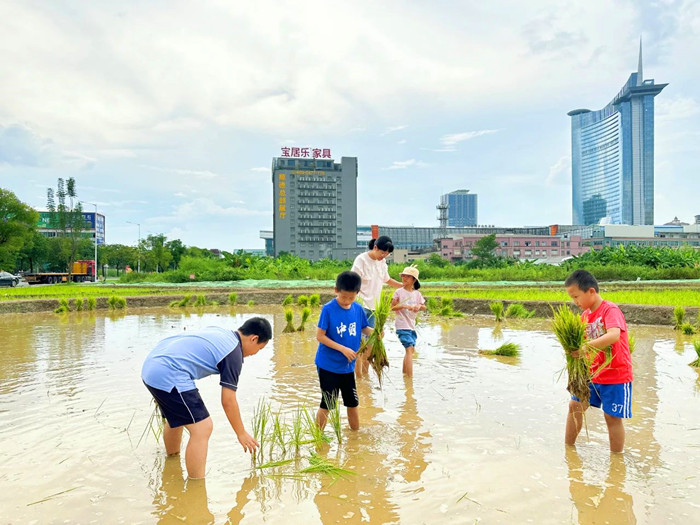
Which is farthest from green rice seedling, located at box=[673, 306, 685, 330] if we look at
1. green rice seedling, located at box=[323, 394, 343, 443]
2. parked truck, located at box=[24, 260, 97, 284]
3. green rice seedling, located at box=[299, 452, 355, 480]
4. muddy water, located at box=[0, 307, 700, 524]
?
parked truck, located at box=[24, 260, 97, 284]

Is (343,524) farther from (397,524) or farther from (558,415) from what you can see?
(558,415)

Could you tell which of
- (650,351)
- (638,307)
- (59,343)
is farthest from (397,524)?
(638,307)

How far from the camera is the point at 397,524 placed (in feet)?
9.03

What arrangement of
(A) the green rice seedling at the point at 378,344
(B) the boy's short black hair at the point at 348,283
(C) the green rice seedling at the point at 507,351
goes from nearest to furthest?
(B) the boy's short black hair at the point at 348,283, (A) the green rice seedling at the point at 378,344, (C) the green rice seedling at the point at 507,351

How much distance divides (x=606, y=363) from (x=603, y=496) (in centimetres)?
83

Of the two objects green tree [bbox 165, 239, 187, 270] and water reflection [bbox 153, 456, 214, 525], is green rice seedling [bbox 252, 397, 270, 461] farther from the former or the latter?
green tree [bbox 165, 239, 187, 270]

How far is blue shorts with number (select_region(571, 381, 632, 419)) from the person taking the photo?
3.41 meters

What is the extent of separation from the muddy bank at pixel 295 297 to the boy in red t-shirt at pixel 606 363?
521cm

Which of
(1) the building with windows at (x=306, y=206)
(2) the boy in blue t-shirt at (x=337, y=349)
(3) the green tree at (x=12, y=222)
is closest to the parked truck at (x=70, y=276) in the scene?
(3) the green tree at (x=12, y=222)

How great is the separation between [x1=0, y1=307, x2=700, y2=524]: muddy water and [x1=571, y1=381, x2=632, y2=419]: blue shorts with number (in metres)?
0.37

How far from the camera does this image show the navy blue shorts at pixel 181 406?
317 centimetres

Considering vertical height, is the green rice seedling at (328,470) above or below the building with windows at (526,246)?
below

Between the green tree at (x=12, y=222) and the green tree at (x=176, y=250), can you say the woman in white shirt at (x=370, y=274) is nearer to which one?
the green tree at (x=12, y=222)

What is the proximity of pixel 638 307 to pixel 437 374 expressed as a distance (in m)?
7.43
